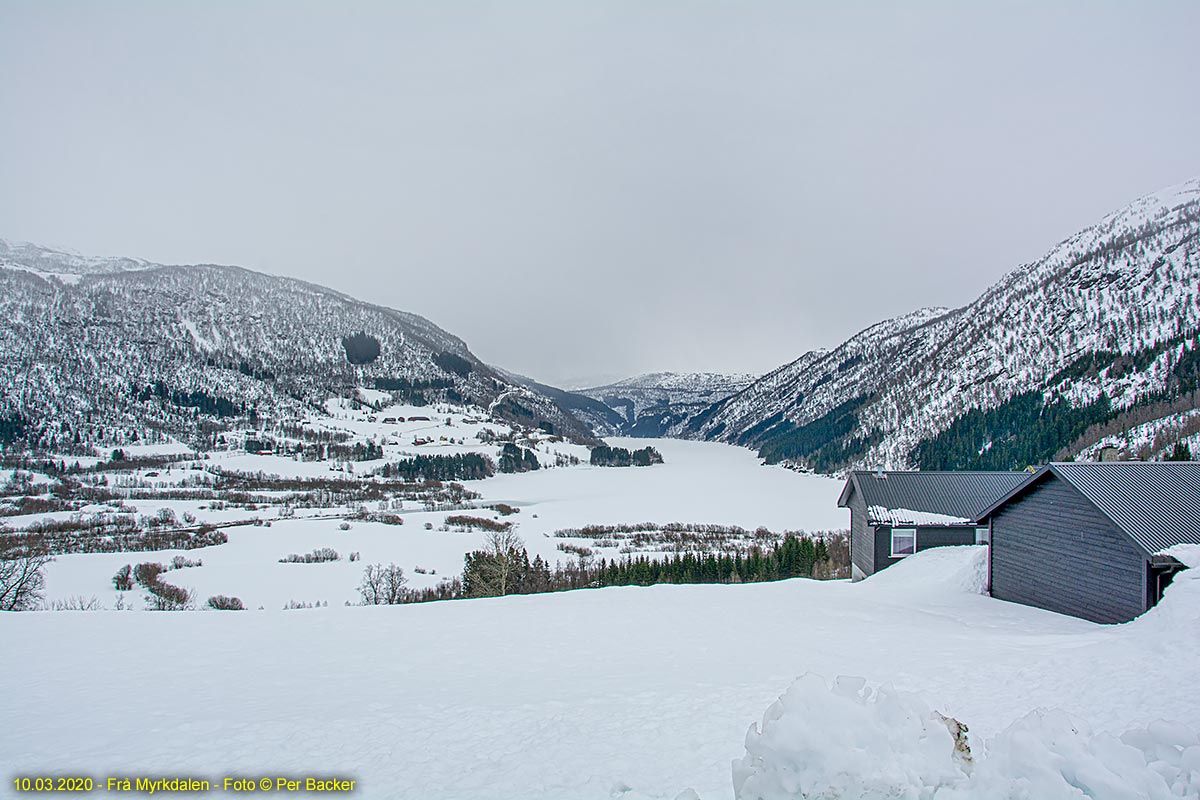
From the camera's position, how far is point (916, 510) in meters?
27.8

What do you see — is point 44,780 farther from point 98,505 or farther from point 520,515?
point 98,505

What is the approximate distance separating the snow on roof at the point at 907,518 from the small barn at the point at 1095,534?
7834 millimetres

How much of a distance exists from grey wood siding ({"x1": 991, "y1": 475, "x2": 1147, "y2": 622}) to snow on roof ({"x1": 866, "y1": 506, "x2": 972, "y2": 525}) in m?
7.58

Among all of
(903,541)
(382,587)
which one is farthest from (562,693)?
(382,587)

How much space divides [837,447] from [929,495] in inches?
5351

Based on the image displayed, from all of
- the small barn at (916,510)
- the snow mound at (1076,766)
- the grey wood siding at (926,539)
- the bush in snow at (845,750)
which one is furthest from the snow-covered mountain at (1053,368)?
the bush in snow at (845,750)

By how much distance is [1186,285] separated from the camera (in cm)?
12031

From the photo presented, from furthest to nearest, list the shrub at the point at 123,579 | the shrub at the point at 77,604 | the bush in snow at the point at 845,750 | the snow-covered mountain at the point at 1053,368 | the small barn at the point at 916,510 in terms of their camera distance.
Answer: the snow-covered mountain at the point at 1053,368 → the shrub at the point at 123,579 → the shrub at the point at 77,604 → the small barn at the point at 916,510 → the bush in snow at the point at 845,750

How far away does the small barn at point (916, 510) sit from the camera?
27219 mm

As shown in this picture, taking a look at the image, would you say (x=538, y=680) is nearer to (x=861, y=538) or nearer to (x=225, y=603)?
(x=861, y=538)

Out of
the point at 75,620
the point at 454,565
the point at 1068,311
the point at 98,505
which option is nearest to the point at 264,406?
the point at 98,505

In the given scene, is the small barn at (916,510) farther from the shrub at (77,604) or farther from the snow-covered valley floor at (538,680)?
the shrub at (77,604)

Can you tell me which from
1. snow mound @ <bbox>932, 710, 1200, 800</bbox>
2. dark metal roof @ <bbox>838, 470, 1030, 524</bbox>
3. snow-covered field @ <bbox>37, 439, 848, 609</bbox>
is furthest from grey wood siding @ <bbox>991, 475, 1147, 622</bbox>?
snow-covered field @ <bbox>37, 439, 848, 609</bbox>

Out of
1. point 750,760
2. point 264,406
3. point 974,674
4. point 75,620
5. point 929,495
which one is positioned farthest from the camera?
point 264,406
